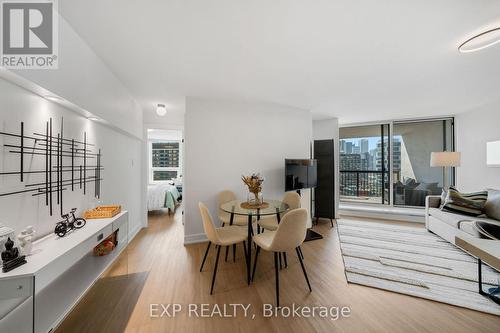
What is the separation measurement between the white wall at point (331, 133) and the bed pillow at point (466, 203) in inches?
76.0

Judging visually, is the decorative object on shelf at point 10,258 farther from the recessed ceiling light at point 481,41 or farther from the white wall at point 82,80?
the recessed ceiling light at point 481,41

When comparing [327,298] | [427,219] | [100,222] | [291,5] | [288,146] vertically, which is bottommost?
[327,298]

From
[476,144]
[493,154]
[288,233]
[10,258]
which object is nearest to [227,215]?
[288,233]

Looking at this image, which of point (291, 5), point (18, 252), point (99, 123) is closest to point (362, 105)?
point (291, 5)

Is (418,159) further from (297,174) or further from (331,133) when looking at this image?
(297,174)

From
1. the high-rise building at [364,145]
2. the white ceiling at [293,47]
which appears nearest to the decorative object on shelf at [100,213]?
the white ceiling at [293,47]

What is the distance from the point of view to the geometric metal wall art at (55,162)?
1.31m

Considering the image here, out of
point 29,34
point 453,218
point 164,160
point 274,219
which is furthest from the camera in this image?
point 164,160

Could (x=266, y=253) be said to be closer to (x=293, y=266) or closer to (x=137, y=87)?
(x=293, y=266)

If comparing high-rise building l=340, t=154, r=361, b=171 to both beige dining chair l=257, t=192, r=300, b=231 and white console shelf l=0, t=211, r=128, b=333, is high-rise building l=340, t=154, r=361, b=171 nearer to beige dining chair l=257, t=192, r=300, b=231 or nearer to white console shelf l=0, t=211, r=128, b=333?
beige dining chair l=257, t=192, r=300, b=231

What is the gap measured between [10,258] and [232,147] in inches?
110

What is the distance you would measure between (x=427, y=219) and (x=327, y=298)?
3408 mm

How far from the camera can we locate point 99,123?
7.65 feet

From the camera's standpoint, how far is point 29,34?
132 centimetres
